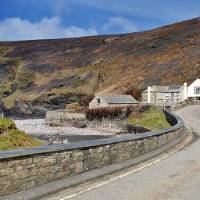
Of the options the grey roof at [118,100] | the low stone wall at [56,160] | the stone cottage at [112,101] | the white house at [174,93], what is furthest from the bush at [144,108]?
the low stone wall at [56,160]

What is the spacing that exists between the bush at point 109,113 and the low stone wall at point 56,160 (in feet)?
190

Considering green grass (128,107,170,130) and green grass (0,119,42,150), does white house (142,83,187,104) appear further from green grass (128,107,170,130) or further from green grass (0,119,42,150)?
green grass (0,119,42,150)

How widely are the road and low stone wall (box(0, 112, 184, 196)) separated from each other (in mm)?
640

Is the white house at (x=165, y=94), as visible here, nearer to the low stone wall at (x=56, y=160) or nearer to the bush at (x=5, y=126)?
the bush at (x=5, y=126)

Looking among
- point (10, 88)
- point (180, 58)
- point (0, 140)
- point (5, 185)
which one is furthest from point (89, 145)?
point (10, 88)

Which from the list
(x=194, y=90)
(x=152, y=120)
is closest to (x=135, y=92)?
(x=194, y=90)

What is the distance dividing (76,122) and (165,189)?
71.2 m

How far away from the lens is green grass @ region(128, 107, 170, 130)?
1986 inches

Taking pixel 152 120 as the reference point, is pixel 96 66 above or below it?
above

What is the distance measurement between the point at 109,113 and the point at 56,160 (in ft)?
219

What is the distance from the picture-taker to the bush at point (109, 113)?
75.9m

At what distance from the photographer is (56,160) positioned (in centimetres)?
1217

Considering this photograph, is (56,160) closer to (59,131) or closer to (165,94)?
(59,131)

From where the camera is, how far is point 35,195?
35.1 feet
